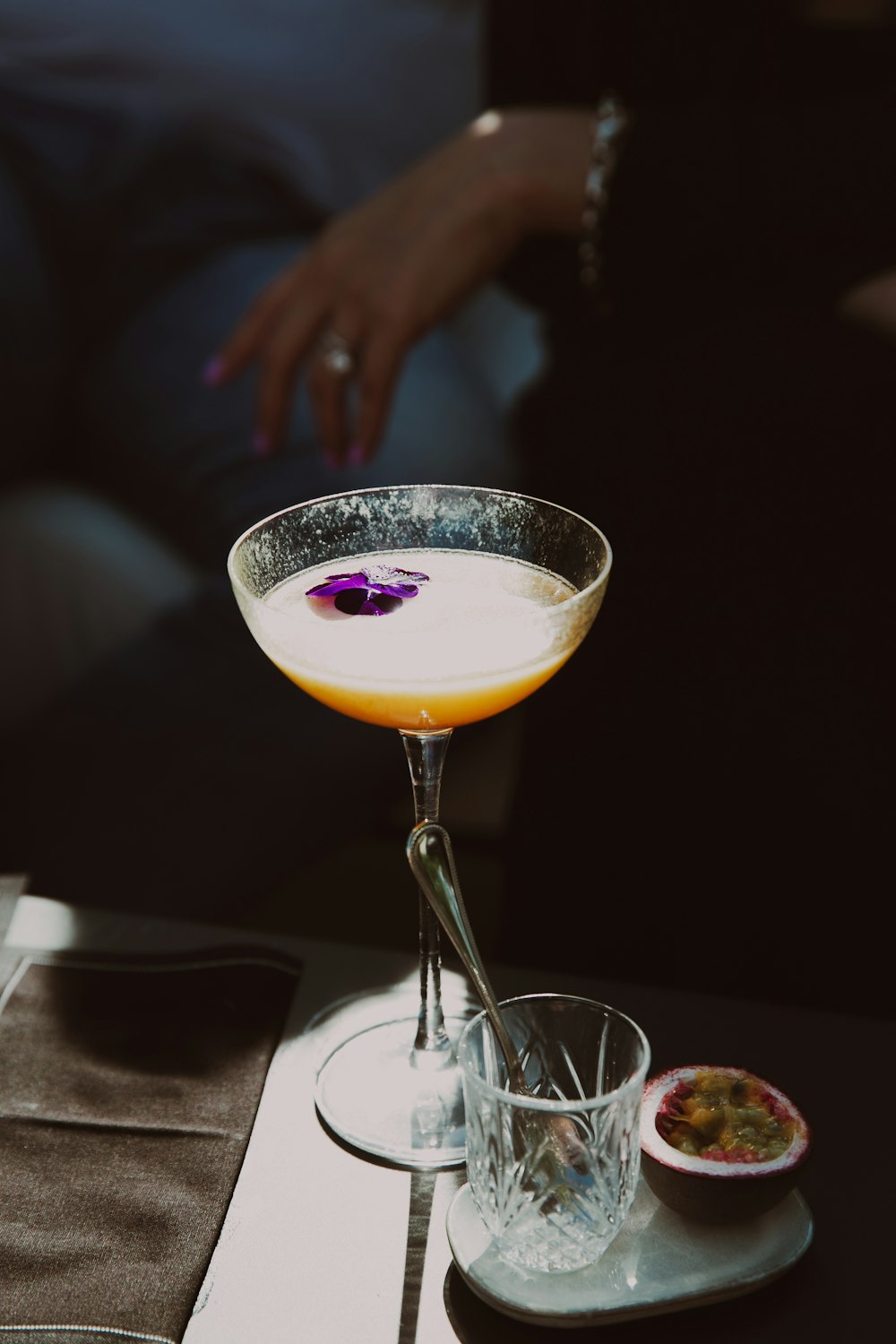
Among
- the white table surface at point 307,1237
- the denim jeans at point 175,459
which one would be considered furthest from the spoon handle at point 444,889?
the denim jeans at point 175,459

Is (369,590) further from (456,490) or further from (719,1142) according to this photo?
(719,1142)

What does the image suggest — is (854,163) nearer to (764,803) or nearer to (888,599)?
(888,599)

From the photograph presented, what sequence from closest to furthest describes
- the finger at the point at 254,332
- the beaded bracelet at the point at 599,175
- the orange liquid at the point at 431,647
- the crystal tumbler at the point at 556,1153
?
1. the crystal tumbler at the point at 556,1153
2. the orange liquid at the point at 431,647
3. the beaded bracelet at the point at 599,175
4. the finger at the point at 254,332

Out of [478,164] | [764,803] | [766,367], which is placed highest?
[478,164]

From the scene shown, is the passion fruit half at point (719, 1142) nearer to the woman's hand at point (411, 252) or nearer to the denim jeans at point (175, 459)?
the denim jeans at point (175, 459)

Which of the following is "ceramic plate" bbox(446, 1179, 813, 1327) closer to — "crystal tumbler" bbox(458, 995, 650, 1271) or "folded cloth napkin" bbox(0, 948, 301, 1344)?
"crystal tumbler" bbox(458, 995, 650, 1271)

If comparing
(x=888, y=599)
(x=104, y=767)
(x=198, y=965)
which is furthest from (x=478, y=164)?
(x=198, y=965)
